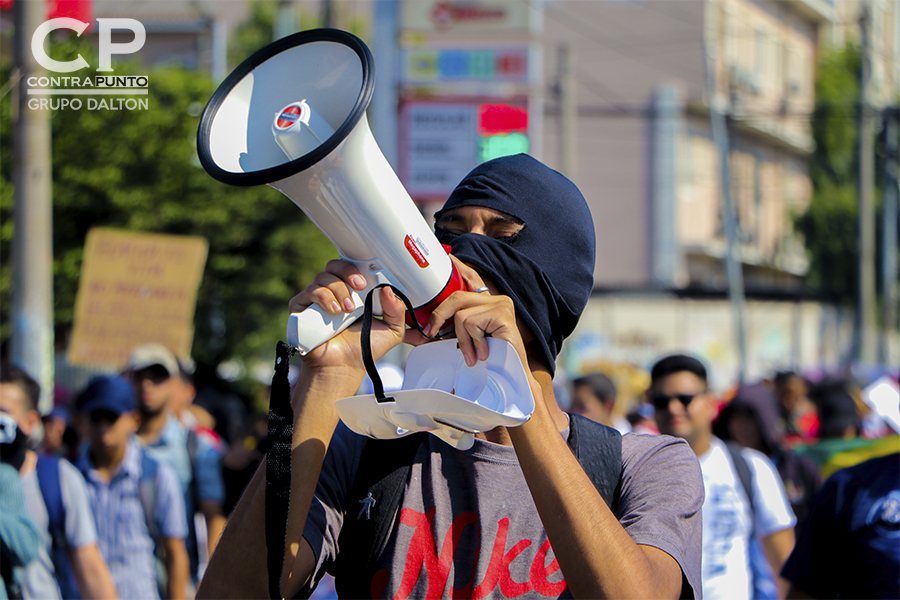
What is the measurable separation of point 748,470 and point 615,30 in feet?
83.0

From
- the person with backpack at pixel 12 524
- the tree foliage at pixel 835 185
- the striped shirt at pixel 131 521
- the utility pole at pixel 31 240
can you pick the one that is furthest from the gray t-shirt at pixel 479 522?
the tree foliage at pixel 835 185

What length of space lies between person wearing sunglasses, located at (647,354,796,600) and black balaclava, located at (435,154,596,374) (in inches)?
94.2

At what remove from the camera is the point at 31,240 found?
6301 mm

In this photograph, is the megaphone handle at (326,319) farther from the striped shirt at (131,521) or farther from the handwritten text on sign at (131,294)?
the handwritten text on sign at (131,294)

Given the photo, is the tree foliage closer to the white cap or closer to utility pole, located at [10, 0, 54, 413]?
utility pole, located at [10, 0, 54, 413]

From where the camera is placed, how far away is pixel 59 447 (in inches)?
283

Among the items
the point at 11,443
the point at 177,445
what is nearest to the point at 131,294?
the point at 177,445

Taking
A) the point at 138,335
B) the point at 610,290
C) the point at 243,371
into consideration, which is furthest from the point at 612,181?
the point at 138,335

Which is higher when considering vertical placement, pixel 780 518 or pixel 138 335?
pixel 138 335

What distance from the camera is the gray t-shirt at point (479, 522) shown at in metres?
1.65

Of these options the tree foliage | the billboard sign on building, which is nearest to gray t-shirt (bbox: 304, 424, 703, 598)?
the billboard sign on building

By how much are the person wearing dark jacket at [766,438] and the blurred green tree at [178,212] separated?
7.72 m

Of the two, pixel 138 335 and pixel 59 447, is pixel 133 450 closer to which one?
pixel 138 335

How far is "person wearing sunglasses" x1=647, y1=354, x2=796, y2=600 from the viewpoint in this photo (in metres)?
3.91
